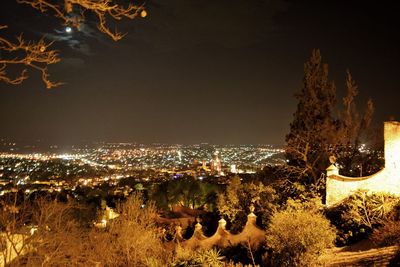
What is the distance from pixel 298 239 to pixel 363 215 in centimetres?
348

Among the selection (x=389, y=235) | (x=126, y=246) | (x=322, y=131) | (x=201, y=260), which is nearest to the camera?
(x=201, y=260)

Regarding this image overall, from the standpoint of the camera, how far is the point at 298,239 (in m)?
9.48

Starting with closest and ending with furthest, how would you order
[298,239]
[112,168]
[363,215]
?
[298,239], [363,215], [112,168]

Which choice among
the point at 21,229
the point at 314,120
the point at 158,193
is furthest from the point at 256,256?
the point at 158,193

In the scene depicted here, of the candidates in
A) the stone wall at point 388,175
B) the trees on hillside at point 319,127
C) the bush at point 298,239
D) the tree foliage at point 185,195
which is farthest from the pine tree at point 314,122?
the tree foliage at point 185,195

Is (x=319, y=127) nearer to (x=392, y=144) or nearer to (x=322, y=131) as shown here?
(x=322, y=131)

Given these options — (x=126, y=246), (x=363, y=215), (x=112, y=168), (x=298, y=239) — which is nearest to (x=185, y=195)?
(x=126, y=246)

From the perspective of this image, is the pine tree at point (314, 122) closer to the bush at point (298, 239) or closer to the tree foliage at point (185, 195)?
the bush at point (298, 239)

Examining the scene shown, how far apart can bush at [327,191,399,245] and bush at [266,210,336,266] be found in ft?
5.27

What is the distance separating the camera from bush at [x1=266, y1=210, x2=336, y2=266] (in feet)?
29.4

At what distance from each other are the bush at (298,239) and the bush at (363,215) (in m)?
1.61

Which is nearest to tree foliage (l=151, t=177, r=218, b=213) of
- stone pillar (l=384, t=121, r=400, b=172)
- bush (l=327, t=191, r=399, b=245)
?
bush (l=327, t=191, r=399, b=245)

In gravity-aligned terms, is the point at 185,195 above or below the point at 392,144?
below

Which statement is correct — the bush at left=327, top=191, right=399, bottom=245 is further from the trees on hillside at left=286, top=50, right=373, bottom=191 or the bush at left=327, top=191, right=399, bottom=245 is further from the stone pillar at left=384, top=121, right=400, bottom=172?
the trees on hillside at left=286, top=50, right=373, bottom=191
